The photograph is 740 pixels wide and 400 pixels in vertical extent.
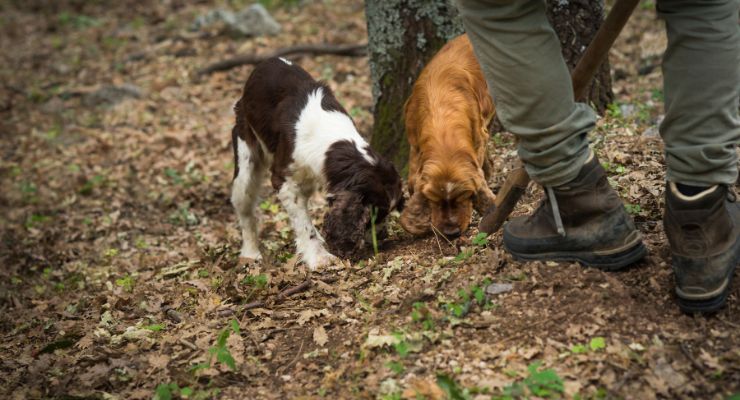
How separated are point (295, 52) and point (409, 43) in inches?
196

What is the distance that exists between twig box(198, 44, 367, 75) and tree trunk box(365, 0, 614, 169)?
4301 mm

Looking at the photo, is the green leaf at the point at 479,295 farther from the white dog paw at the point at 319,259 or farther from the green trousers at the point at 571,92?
the white dog paw at the point at 319,259

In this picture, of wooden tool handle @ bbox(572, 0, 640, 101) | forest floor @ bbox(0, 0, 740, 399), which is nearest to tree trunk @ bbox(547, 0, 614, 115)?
forest floor @ bbox(0, 0, 740, 399)

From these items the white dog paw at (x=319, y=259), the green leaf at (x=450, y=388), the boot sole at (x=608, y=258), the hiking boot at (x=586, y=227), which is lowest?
the white dog paw at (x=319, y=259)

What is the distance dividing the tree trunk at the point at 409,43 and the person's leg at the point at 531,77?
8.25 ft

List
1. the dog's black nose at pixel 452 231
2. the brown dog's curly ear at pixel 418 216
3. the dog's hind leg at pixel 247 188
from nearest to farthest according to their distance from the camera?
the dog's black nose at pixel 452 231 → the brown dog's curly ear at pixel 418 216 → the dog's hind leg at pixel 247 188

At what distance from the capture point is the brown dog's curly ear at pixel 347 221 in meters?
4.57

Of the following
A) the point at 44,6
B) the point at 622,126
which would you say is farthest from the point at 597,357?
the point at 44,6

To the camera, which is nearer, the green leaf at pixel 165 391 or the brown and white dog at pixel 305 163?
the green leaf at pixel 165 391

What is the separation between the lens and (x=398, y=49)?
575 centimetres

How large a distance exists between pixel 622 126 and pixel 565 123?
3.01 m

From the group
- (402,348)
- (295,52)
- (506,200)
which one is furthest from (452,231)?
(295,52)

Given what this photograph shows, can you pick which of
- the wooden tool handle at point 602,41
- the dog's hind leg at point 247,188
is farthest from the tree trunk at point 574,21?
the dog's hind leg at point 247,188

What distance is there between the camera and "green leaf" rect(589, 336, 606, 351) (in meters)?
3.05
